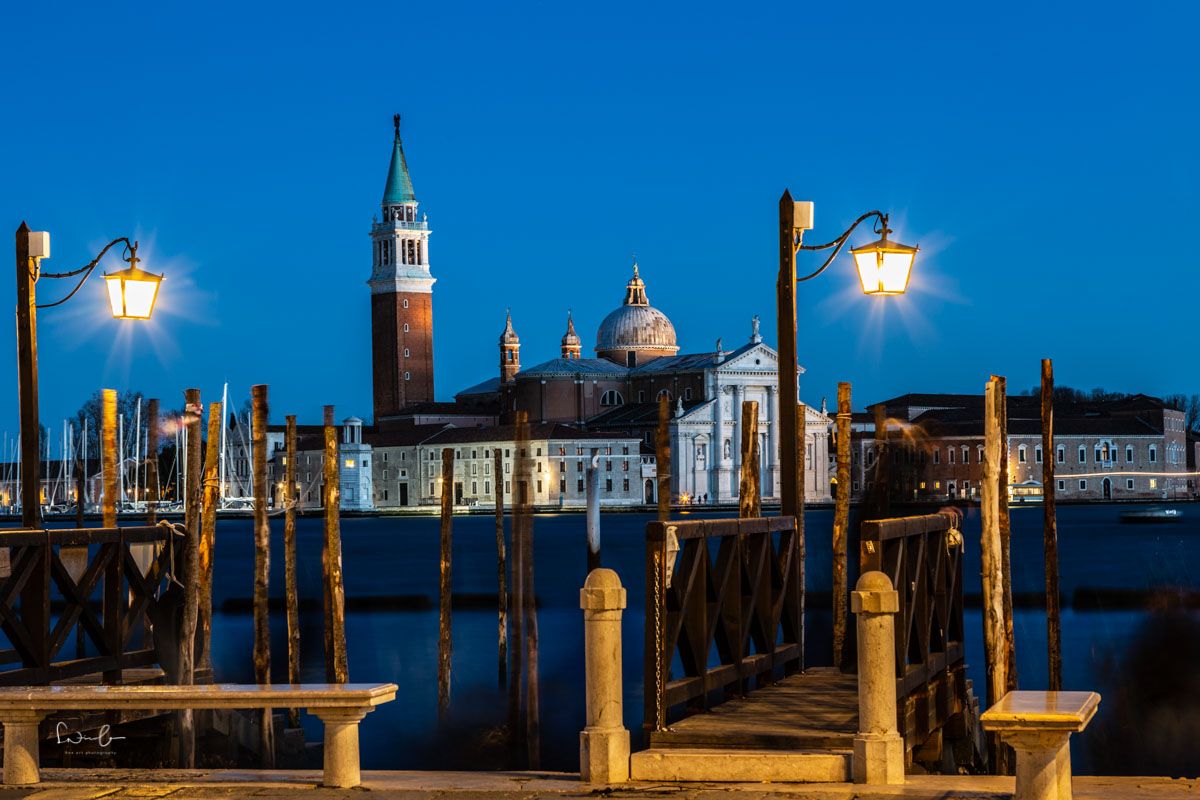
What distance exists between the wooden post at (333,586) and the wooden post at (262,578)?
62 cm

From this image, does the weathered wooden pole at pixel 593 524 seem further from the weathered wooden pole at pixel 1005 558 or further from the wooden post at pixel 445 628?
the weathered wooden pole at pixel 1005 558

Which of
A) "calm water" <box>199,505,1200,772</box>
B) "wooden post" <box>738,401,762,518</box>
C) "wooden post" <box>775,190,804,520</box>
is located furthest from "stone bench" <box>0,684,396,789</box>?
"calm water" <box>199,505,1200,772</box>

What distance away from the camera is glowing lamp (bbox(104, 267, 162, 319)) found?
10.7m

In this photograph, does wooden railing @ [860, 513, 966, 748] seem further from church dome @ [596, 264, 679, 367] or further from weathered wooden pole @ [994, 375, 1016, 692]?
church dome @ [596, 264, 679, 367]

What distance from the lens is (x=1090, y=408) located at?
4756 inches

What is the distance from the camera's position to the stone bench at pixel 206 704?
291 inches

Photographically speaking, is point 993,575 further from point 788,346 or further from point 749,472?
point 788,346

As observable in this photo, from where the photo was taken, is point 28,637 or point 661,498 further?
point 661,498

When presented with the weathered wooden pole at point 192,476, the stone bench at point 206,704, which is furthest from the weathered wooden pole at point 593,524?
the stone bench at point 206,704

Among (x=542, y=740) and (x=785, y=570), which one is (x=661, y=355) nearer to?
(x=542, y=740)

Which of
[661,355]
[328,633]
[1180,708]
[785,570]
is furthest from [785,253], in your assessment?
[661,355]

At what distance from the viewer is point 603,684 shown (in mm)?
7375

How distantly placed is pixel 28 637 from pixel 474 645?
19.4 m

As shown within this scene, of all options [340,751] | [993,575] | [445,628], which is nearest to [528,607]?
[445,628]
